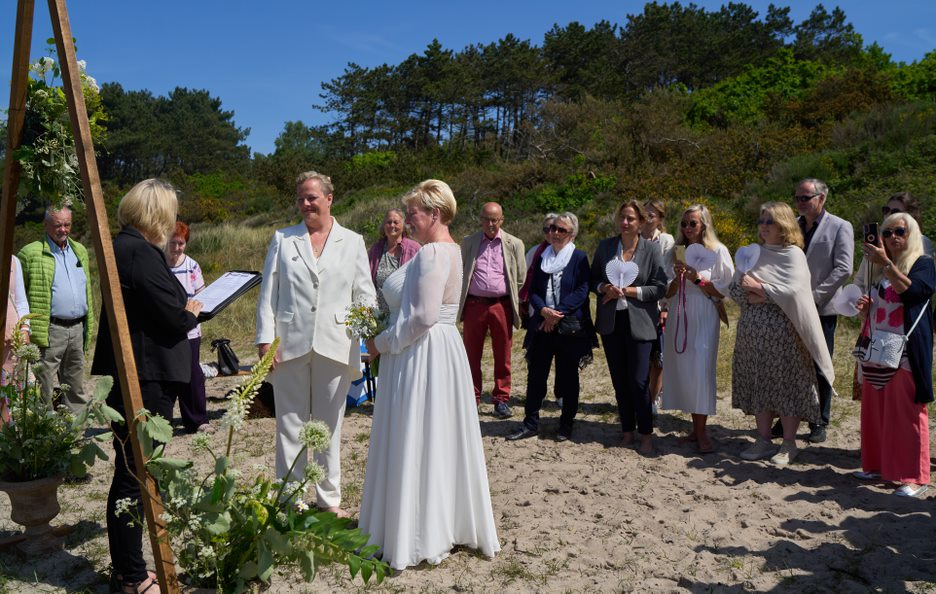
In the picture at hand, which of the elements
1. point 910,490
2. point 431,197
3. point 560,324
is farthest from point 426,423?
point 910,490

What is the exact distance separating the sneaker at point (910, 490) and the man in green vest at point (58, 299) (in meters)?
6.56

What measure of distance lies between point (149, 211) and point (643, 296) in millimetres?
4047

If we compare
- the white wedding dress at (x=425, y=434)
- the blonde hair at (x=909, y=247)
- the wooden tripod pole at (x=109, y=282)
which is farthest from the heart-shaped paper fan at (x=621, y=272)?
the wooden tripod pole at (x=109, y=282)

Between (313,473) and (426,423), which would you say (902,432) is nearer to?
(426,423)

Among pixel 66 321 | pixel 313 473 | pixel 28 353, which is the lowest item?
pixel 313 473

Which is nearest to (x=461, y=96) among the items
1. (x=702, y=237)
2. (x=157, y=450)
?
(x=702, y=237)

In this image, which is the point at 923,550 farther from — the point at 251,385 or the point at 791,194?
the point at 791,194

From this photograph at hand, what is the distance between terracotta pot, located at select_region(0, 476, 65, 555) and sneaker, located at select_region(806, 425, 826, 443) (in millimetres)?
5813

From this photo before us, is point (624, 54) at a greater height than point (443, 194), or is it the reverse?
point (624, 54)

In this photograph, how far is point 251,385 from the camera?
9.63 feet

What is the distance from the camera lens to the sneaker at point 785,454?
5688mm

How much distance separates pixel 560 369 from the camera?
663cm

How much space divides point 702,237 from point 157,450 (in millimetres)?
4717

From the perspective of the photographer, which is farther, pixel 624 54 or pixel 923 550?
pixel 624 54
